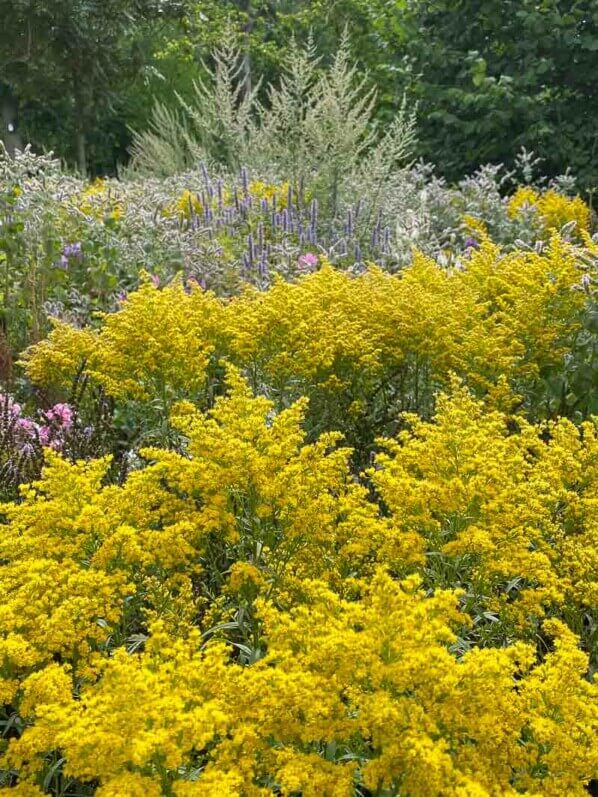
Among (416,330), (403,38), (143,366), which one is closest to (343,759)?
(143,366)

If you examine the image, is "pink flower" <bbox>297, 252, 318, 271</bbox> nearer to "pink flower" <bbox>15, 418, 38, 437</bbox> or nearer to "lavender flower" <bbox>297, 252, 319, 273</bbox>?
"lavender flower" <bbox>297, 252, 319, 273</bbox>

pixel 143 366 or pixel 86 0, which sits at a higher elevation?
pixel 86 0

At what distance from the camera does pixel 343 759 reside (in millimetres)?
2061

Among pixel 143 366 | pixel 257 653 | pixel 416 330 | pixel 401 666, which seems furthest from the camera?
pixel 416 330

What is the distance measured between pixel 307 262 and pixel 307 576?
3878 mm

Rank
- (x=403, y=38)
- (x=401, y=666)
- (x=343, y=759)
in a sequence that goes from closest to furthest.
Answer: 1. (x=401, y=666)
2. (x=343, y=759)
3. (x=403, y=38)

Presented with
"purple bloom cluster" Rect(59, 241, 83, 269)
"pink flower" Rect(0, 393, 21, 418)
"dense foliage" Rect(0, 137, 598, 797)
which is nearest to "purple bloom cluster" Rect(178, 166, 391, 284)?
"purple bloom cluster" Rect(59, 241, 83, 269)

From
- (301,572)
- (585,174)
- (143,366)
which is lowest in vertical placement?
(301,572)

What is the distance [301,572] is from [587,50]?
9.19 m

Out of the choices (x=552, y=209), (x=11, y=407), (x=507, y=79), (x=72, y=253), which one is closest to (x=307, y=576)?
(x=11, y=407)

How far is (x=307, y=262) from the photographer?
6.08 meters

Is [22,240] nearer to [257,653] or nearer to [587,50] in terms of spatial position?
[257,653]

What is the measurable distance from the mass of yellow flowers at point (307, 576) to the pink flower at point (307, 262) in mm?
1902

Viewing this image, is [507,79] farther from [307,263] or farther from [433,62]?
[307,263]
